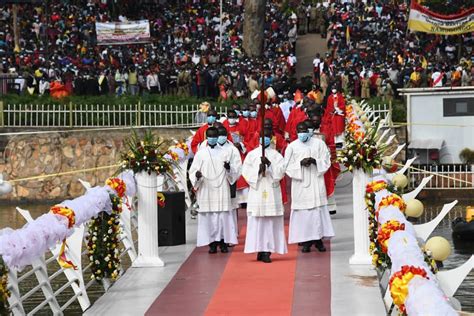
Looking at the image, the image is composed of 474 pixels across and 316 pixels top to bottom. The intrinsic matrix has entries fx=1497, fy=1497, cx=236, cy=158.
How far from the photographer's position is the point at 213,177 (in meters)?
19.6

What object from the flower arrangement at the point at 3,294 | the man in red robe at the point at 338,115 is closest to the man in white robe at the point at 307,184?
the flower arrangement at the point at 3,294

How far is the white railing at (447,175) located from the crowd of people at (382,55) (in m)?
2.91

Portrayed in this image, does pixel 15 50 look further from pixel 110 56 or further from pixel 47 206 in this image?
pixel 47 206

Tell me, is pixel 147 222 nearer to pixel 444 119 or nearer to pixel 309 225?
pixel 309 225

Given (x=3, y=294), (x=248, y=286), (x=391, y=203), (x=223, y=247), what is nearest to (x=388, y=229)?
(x=391, y=203)

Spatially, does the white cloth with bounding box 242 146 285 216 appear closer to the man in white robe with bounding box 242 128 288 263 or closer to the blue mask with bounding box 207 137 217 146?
Answer: the man in white robe with bounding box 242 128 288 263

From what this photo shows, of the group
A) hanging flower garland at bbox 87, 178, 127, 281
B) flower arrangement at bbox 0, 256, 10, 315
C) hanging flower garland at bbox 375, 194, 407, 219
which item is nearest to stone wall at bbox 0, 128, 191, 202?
hanging flower garland at bbox 87, 178, 127, 281

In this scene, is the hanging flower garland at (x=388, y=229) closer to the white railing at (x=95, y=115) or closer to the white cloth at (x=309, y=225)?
the white cloth at (x=309, y=225)

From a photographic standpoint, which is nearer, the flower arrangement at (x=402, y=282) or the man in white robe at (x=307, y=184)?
the flower arrangement at (x=402, y=282)

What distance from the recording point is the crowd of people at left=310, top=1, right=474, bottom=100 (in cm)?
4025

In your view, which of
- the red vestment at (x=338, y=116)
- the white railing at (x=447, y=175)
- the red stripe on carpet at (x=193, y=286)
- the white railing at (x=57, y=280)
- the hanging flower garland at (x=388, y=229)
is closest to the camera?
the white railing at (x=57, y=280)

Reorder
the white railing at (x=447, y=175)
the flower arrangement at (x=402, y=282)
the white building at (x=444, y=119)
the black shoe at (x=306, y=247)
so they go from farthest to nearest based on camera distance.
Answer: the white building at (x=444, y=119) < the white railing at (x=447, y=175) < the black shoe at (x=306, y=247) < the flower arrangement at (x=402, y=282)

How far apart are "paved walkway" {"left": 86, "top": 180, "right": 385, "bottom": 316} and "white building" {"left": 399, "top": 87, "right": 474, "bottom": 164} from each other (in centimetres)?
1628

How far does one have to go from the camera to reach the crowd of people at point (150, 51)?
4153cm
